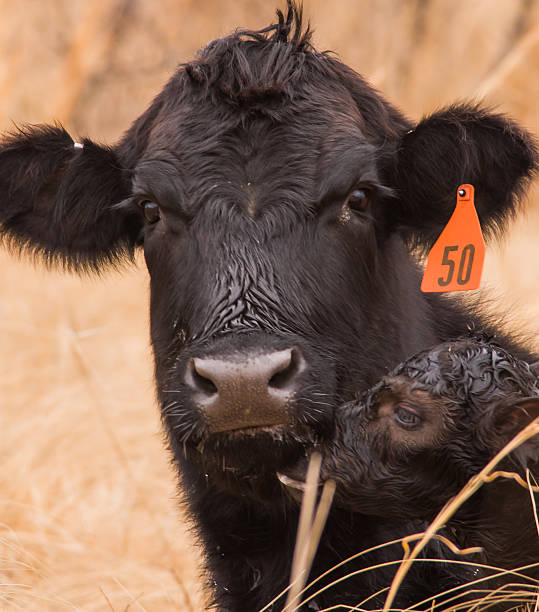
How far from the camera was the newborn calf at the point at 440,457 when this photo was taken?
346 centimetres

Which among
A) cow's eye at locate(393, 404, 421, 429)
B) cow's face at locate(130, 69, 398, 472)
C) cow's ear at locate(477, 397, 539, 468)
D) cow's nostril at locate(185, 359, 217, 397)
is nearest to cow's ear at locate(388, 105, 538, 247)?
cow's face at locate(130, 69, 398, 472)

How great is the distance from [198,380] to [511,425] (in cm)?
104

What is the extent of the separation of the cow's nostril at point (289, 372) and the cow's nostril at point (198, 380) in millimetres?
202

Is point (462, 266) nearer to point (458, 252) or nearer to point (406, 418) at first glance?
point (458, 252)

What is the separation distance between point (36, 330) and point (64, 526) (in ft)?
14.2

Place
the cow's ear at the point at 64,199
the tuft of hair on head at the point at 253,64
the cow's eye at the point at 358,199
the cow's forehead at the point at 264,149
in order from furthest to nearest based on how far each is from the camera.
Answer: the cow's ear at the point at 64,199 < the tuft of hair on head at the point at 253,64 < the cow's eye at the point at 358,199 < the cow's forehead at the point at 264,149

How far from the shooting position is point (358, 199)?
404 cm

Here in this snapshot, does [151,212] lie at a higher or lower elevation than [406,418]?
higher

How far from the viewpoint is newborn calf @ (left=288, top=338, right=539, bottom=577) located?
11.4 feet

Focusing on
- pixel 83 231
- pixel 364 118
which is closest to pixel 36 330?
pixel 83 231

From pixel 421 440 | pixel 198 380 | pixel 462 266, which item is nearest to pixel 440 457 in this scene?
pixel 421 440

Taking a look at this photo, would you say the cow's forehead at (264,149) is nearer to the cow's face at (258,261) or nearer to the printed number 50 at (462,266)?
the cow's face at (258,261)

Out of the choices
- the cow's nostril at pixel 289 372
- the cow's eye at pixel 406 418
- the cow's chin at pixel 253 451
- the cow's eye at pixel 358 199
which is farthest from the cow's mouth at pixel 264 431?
the cow's eye at pixel 358 199

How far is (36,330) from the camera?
11078 millimetres
